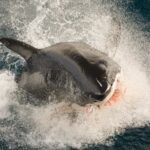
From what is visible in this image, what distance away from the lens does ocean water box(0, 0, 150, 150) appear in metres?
17.0

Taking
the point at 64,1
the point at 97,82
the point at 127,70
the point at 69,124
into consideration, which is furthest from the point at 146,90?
the point at 64,1

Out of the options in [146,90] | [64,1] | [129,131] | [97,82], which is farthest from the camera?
[64,1]

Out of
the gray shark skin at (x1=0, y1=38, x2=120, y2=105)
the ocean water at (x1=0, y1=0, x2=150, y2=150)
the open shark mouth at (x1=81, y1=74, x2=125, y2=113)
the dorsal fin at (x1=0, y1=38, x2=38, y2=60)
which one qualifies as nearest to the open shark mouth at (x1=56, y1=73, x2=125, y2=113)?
the open shark mouth at (x1=81, y1=74, x2=125, y2=113)

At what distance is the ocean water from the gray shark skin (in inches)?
37.3

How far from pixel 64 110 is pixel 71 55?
2130mm

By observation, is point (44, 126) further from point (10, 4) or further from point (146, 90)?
point (10, 4)

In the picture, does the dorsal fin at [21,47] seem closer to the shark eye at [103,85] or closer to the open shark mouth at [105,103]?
the open shark mouth at [105,103]

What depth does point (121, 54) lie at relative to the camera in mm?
20688

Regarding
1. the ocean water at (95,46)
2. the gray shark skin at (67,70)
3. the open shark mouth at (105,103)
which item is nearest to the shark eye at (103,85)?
the gray shark skin at (67,70)

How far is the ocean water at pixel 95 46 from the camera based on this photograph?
55.9ft

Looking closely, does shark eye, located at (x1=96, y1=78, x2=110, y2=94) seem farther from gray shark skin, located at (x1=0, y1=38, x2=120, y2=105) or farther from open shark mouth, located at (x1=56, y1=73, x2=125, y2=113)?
open shark mouth, located at (x1=56, y1=73, x2=125, y2=113)

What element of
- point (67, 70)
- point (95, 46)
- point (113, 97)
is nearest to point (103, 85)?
point (113, 97)

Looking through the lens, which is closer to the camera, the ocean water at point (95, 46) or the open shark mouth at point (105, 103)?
the open shark mouth at point (105, 103)

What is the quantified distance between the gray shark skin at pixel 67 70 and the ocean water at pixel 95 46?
95 centimetres
